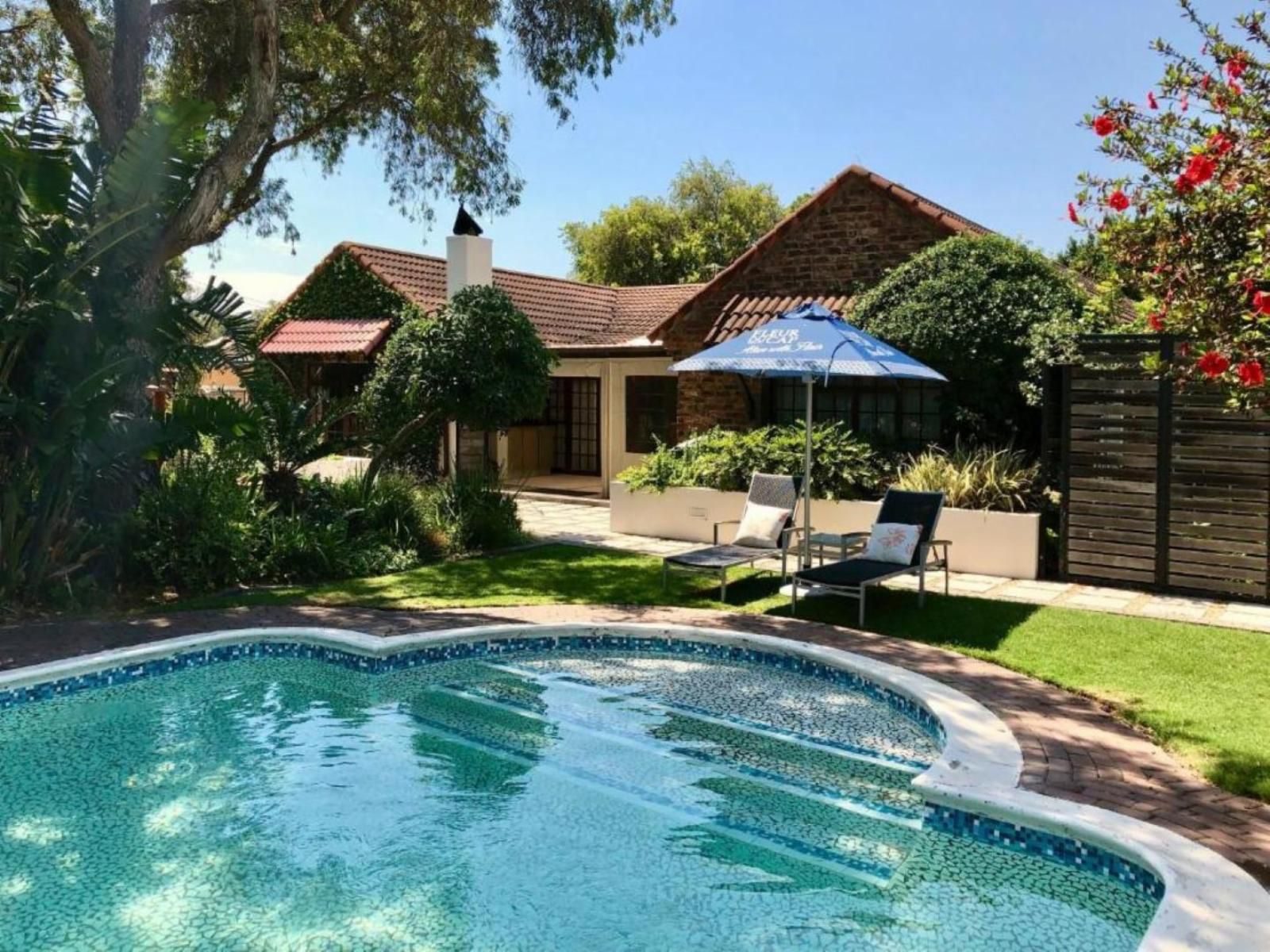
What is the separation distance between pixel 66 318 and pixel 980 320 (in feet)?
40.3

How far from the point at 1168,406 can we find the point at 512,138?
13592mm

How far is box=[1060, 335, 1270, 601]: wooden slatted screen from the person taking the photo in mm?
11078

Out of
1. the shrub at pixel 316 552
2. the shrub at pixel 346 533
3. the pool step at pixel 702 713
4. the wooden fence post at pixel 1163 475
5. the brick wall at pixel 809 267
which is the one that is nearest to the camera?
the pool step at pixel 702 713

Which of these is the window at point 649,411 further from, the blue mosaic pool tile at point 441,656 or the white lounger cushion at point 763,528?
the blue mosaic pool tile at point 441,656

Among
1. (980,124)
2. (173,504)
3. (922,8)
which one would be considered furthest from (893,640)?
(980,124)

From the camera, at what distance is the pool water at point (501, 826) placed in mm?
5137

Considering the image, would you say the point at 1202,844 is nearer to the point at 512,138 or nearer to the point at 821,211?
the point at 821,211

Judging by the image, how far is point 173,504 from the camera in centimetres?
1239

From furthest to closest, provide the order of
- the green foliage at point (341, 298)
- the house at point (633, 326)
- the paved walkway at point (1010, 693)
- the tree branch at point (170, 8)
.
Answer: the green foliage at point (341, 298), the house at point (633, 326), the tree branch at point (170, 8), the paved walkway at point (1010, 693)

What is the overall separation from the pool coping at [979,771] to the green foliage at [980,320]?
7.00 m

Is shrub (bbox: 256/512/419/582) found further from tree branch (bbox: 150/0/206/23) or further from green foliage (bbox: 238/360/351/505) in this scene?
tree branch (bbox: 150/0/206/23)

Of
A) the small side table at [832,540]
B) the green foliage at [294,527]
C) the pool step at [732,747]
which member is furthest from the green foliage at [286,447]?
the small side table at [832,540]

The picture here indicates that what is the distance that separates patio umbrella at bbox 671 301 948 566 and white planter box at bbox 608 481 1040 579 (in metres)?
2.26

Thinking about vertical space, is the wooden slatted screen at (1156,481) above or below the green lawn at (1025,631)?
above
